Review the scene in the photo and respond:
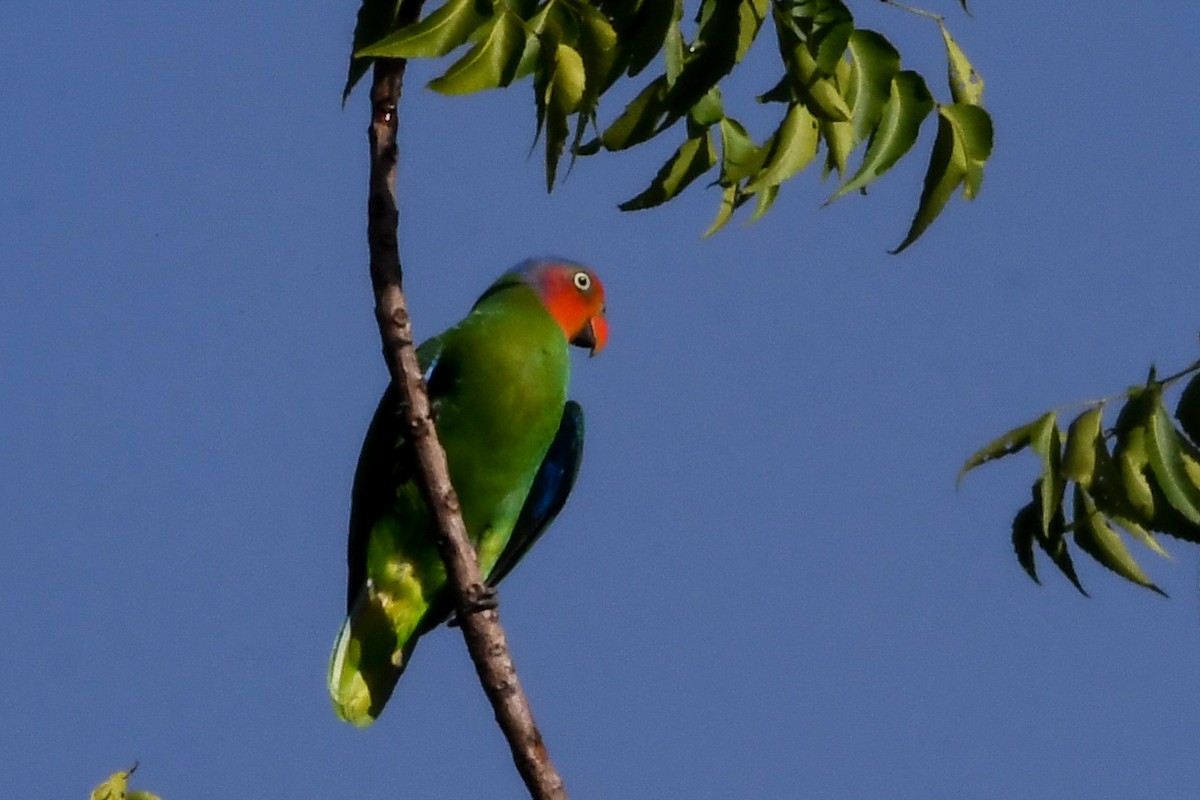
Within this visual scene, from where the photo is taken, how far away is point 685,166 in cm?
313

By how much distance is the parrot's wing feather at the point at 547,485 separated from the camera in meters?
5.13

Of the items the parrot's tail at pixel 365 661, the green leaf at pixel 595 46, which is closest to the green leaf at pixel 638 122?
the green leaf at pixel 595 46

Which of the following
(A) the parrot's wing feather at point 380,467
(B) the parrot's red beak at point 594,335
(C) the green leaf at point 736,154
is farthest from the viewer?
(B) the parrot's red beak at point 594,335

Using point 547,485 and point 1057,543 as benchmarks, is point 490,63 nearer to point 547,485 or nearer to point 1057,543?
point 1057,543

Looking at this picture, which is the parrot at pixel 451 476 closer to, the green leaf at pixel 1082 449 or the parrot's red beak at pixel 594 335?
the parrot's red beak at pixel 594 335

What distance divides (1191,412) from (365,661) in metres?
2.75

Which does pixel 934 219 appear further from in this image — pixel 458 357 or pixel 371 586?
pixel 371 586

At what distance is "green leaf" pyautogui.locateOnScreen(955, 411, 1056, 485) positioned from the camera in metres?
2.86

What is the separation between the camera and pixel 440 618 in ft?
15.9

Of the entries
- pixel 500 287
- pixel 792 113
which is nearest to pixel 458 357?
pixel 500 287

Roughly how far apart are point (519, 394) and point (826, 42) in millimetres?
2212

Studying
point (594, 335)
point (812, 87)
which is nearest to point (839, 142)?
point (812, 87)

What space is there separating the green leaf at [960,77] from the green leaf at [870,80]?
197mm

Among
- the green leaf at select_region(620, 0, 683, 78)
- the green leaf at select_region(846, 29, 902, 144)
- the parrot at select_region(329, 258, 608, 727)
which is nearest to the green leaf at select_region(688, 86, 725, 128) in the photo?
the green leaf at select_region(846, 29, 902, 144)
